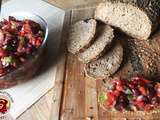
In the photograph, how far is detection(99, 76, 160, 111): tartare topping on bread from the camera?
221 cm

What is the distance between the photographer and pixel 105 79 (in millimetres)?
2539

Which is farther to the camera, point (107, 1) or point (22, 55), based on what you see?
point (107, 1)

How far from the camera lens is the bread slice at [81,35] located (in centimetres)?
271

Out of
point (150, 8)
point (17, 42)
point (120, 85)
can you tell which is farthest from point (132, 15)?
point (17, 42)

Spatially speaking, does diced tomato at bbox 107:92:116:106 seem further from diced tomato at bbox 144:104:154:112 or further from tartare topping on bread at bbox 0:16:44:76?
tartare topping on bread at bbox 0:16:44:76

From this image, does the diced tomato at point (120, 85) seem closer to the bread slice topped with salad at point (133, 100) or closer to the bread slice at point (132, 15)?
the bread slice topped with salad at point (133, 100)

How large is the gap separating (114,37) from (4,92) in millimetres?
931

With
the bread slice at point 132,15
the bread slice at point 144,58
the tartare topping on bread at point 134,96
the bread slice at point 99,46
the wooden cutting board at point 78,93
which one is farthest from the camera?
the bread slice at point 132,15

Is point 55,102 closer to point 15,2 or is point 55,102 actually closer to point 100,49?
point 100,49

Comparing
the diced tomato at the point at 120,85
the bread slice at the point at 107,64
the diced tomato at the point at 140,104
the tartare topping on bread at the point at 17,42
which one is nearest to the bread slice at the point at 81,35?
the bread slice at the point at 107,64

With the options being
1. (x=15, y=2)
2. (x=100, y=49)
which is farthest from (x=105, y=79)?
(x=15, y=2)

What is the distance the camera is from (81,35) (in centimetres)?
281

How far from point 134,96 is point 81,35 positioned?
2.62 feet

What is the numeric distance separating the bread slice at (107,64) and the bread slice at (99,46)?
55mm
